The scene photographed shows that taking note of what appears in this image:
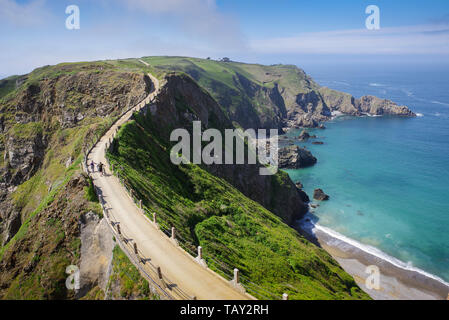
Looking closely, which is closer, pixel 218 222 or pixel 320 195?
pixel 218 222

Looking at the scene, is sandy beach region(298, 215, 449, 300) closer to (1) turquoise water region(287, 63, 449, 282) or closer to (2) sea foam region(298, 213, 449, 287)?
(2) sea foam region(298, 213, 449, 287)

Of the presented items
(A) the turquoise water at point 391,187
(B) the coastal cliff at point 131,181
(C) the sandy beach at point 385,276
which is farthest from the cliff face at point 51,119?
(A) the turquoise water at point 391,187

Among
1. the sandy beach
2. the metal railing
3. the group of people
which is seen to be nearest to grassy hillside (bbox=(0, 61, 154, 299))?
the group of people

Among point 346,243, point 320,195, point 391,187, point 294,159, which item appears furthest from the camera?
point 294,159

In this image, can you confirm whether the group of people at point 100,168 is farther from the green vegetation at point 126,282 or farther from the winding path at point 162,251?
the green vegetation at point 126,282

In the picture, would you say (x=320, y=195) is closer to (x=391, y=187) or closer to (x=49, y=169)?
(x=391, y=187)

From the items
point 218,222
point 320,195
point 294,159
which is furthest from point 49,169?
point 294,159
